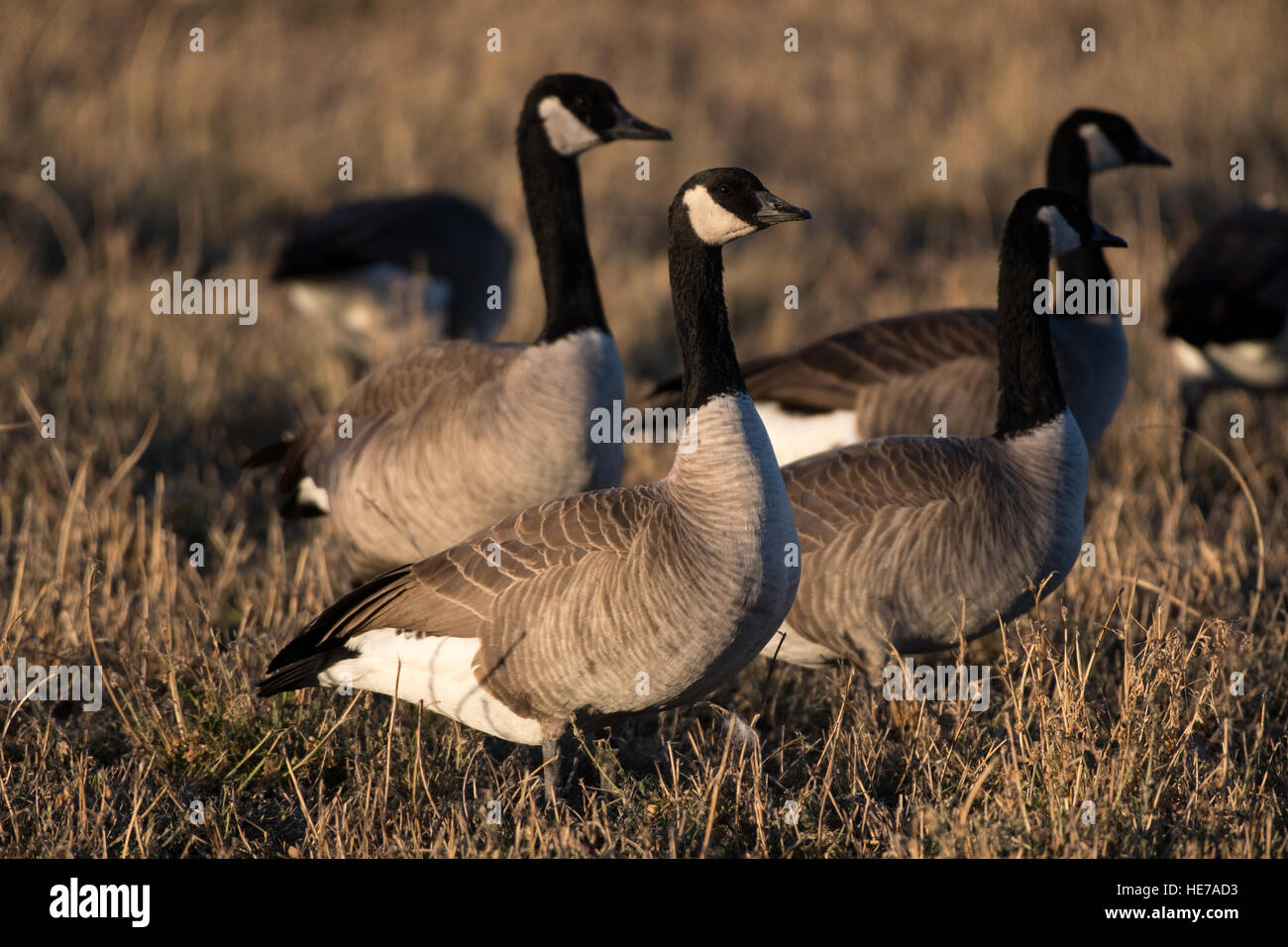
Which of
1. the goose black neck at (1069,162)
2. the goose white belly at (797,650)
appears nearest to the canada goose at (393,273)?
the goose black neck at (1069,162)

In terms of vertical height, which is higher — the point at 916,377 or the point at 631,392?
the point at 631,392

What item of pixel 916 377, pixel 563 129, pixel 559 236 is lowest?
pixel 916 377

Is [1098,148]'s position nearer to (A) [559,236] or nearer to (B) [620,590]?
(A) [559,236]

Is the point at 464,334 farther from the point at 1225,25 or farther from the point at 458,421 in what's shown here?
the point at 1225,25

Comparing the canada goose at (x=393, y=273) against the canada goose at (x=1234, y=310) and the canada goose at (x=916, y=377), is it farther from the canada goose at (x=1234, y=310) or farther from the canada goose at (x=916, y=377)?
the canada goose at (x=1234, y=310)

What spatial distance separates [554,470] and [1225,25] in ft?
42.1

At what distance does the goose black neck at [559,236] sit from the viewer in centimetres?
578

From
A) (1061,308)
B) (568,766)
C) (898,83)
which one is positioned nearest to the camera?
(568,766)

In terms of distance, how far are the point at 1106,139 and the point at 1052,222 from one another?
7.54 feet

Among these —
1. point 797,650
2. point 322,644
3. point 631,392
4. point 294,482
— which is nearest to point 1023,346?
point 797,650

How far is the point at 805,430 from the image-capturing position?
6.64m

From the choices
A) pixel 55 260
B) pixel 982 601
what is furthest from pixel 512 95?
pixel 982 601

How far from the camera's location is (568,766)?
4453mm

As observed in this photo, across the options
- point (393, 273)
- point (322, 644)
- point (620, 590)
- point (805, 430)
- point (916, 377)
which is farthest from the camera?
point (393, 273)
